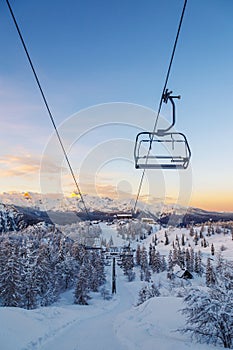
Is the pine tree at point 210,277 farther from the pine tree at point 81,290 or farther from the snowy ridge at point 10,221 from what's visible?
the snowy ridge at point 10,221

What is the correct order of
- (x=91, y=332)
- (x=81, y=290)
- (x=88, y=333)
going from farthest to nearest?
(x=81, y=290) < (x=91, y=332) < (x=88, y=333)

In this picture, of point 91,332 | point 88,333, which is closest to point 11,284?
point 91,332

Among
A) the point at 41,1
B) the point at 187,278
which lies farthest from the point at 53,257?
the point at 41,1

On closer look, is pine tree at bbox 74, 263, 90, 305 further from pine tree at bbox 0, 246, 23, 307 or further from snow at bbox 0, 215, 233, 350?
snow at bbox 0, 215, 233, 350

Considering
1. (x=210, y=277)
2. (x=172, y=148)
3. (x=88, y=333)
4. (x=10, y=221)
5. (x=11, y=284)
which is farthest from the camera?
(x=10, y=221)

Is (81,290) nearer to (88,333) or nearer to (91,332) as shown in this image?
(91,332)

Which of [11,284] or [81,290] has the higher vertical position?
[11,284]

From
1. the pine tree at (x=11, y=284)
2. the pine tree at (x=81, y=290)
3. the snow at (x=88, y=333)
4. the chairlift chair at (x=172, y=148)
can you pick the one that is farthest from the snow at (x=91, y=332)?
the pine tree at (x=81, y=290)

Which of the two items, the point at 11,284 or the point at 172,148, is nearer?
the point at 172,148

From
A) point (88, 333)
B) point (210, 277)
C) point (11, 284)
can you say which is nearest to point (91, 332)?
point (88, 333)

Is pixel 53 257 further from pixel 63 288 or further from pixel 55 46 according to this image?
pixel 55 46

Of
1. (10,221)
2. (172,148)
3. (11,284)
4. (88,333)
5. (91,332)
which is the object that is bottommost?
(10,221)

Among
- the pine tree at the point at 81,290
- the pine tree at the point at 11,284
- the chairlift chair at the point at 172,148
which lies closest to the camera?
the chairlift chair at the point at 172,148

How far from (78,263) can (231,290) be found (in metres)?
50.9
